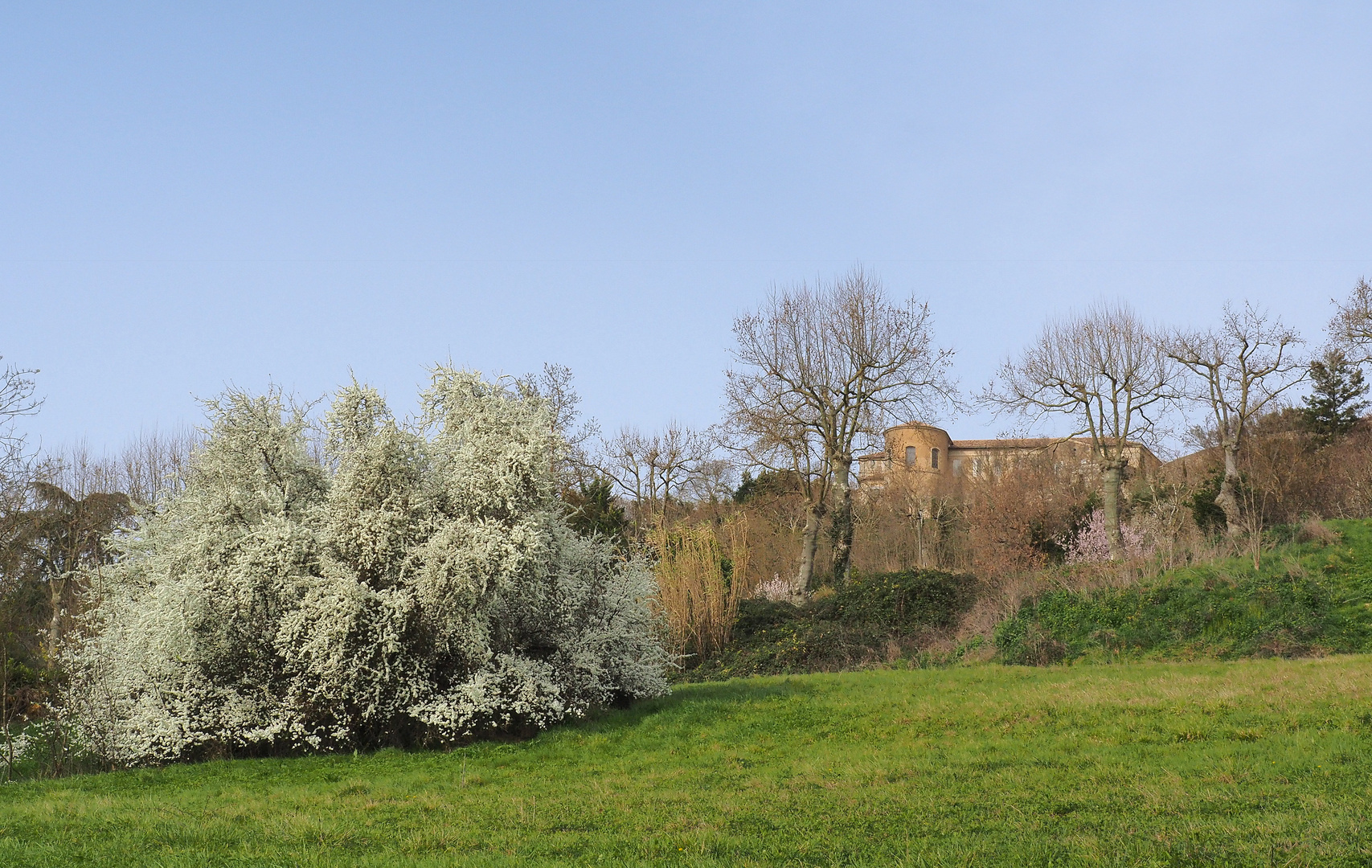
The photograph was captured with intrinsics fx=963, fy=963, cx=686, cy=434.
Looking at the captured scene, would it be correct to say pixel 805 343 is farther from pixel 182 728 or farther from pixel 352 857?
pixel 352 857

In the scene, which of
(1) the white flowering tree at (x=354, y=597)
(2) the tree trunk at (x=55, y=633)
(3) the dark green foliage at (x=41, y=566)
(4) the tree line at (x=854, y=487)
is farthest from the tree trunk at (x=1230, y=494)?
(3) the dark green foliage at (x=41, y=566)

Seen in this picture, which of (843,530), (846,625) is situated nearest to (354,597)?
(846,625)

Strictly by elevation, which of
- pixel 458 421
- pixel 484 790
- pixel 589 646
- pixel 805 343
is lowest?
pixel 484 790

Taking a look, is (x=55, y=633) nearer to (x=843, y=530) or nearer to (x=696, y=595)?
(x=696, y=595)

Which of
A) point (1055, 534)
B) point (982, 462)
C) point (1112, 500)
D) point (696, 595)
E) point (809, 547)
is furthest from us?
point (982, 462)

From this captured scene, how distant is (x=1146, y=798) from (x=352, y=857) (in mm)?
5847

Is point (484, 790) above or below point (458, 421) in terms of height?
below

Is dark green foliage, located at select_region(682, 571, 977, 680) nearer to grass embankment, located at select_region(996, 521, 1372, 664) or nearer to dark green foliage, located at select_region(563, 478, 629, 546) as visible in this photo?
grass embankment, located at select_region(996, 521, 1372, 664)

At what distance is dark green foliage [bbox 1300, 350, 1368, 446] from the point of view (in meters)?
32.4

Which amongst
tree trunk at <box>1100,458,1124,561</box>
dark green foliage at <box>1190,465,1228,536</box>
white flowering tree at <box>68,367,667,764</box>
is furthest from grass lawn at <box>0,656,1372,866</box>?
dark green foliage at <box>1190,465,1228,536</box>

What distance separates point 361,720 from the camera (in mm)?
12008

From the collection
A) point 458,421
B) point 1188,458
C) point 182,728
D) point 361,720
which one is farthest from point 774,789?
point 1188,458

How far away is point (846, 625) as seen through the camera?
2152 cm

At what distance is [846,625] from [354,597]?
501 inches
